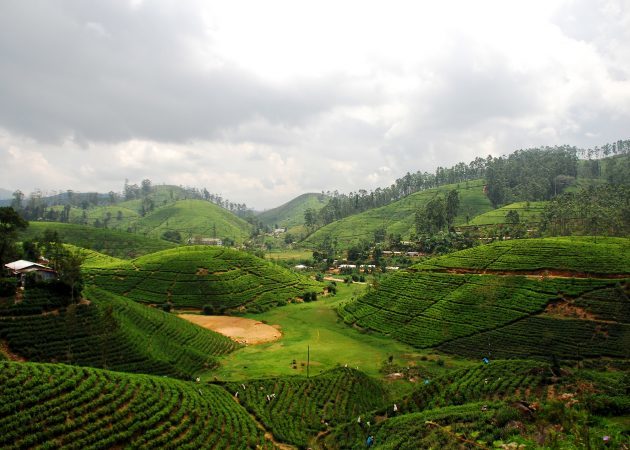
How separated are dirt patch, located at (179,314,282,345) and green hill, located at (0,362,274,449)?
107ft

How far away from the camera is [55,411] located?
27.1m

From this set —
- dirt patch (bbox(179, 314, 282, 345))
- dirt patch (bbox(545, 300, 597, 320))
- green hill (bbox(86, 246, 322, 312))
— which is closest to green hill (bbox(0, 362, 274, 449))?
dirt patch (bbox(179, 314, 282, 345))

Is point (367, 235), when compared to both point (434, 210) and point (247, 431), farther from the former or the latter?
point (247, 431)

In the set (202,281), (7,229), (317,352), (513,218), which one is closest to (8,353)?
(7,229)

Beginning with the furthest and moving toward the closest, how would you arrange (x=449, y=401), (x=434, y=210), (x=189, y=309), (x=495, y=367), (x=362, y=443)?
(x=434, y=210), (x=189, y=309), (x=495, y=367), (x=449, y=401), (x=362, y=443)

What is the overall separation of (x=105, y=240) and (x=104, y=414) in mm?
160113

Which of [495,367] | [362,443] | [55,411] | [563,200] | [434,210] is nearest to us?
[55,411]

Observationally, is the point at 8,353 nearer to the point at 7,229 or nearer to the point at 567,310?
the point at 7,229

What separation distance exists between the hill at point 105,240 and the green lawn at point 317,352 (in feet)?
341

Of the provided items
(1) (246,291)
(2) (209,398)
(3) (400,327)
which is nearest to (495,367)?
(3) (400,327)

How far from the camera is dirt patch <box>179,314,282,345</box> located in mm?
69338

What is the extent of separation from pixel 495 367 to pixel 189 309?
67.7 meters

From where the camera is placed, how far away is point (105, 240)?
16912 centimetres

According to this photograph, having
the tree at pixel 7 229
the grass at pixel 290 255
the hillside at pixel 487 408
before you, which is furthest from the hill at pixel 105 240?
the hillside at pixel 487 408
